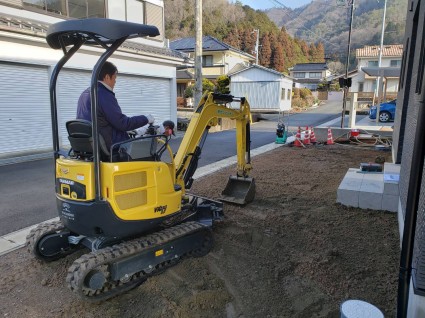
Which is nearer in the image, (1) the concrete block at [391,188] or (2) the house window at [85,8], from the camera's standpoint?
(1) the concrete block at [391,188]

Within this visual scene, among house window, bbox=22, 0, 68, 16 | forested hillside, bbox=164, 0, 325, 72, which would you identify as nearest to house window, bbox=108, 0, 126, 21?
house window, bbox=22, 0, 68, 16

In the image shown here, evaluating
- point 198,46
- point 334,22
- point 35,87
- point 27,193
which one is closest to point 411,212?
point 27,193

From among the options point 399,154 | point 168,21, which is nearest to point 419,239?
point 399,154

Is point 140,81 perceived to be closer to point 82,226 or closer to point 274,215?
point 274,215

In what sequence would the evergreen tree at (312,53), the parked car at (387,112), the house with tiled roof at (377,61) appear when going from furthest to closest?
the evergreen tree at (312,53) < the house with tiled roof at (377,61) < the parked car at (387,112)

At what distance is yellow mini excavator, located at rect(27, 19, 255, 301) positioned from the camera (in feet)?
9.57

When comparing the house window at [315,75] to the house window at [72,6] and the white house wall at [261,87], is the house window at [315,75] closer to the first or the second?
the white house wall at [261,87]

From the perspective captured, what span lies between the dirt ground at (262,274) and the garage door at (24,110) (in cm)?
710

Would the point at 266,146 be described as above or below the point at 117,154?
below

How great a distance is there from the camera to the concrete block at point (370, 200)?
5102mm

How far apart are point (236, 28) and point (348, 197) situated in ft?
175

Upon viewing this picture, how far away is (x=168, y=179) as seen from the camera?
3.58 m

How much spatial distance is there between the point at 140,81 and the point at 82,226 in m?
12.0

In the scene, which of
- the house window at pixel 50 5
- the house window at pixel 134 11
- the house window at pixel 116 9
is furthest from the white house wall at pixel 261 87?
the house window at pixel 50 5
